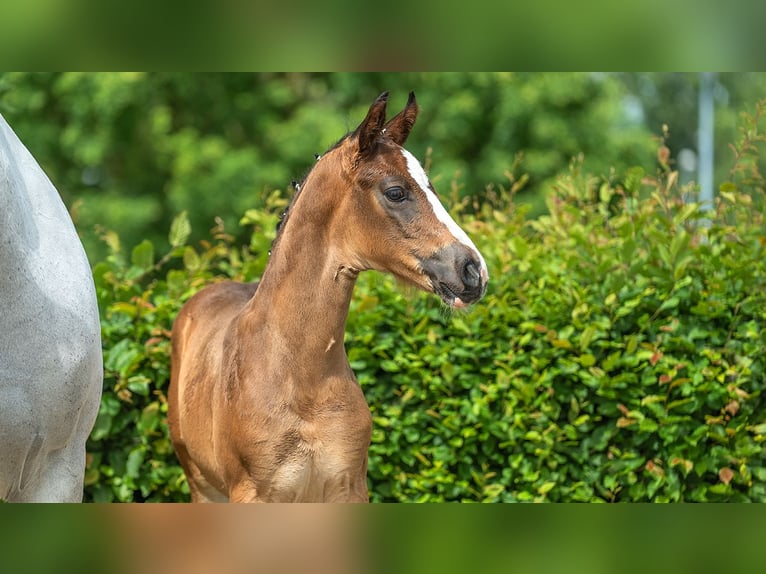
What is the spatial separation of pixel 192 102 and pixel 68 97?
1650mm

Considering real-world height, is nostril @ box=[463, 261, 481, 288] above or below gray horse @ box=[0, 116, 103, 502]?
above

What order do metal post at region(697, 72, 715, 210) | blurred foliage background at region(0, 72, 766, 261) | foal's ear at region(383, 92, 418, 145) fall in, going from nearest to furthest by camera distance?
foal's ear at region(383, 92, 418, 145) < blurred foliage background at region(0, 72, 766, 261) < metal post at region(697, 72, 715, 210)

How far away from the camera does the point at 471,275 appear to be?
2.68 meters

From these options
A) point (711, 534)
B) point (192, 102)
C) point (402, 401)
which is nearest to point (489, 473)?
point (402, 401)

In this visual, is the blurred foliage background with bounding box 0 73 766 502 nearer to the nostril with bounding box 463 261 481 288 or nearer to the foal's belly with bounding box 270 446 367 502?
the foal's belly with bounding box 270 446 367 502

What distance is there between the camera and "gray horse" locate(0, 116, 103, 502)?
1800 millimetres

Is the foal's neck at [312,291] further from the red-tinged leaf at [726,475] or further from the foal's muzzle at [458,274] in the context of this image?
the red-tinged leaf at [726,475]

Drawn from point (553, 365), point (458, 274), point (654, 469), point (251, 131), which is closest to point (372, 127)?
point (458, 274)

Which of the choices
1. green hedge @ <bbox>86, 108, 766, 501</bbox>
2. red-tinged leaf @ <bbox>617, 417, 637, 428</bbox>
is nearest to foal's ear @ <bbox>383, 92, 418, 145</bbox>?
green hedge @ <bbox>86, 108, 766, 501</bbox>

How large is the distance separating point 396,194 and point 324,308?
45 centimetres

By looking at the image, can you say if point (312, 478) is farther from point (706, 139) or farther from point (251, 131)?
point (706, 139)

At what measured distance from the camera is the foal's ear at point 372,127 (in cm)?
275

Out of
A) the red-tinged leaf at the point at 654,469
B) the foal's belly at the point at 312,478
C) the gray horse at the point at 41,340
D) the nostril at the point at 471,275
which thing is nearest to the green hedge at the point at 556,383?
the red-tinged leaf at the point at 654,469
